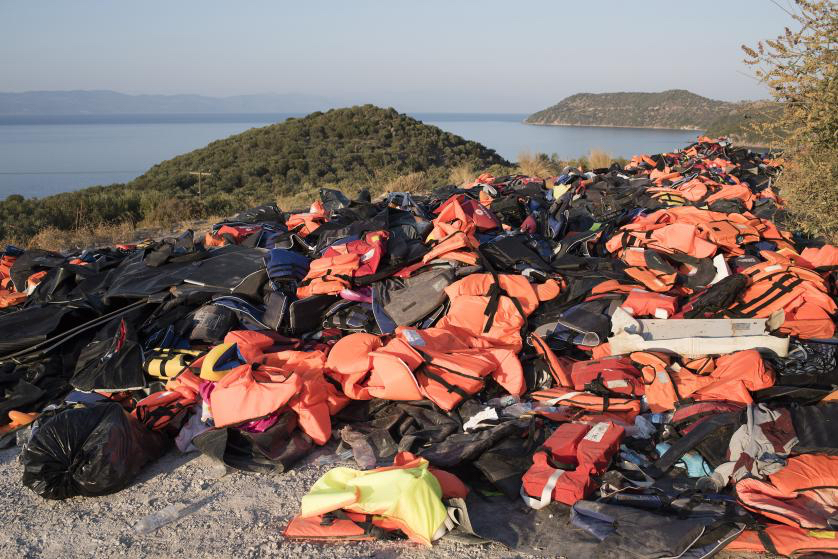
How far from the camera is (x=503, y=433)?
350 cm

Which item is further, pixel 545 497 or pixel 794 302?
pixel 794 302

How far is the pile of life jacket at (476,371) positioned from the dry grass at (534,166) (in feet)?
29.7

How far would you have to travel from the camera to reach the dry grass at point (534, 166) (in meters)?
15.4

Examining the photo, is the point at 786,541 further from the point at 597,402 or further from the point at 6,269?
the point at 6,269

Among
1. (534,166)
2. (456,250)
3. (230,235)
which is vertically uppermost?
(534,166)

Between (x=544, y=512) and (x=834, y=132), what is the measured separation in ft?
19.5

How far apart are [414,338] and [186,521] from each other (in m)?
1.74

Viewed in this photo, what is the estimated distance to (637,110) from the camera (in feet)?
199

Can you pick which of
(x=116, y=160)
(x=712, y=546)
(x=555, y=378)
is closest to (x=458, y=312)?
(x=555, y=378)

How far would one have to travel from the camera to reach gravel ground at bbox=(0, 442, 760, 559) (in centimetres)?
285

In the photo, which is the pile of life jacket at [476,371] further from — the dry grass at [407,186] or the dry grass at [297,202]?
the dry grass at [407,186]

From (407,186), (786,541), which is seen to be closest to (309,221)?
(786,541)

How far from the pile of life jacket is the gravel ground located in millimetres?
87

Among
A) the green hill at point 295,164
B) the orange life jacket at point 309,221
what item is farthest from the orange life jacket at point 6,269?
the green hill at point 295,164
